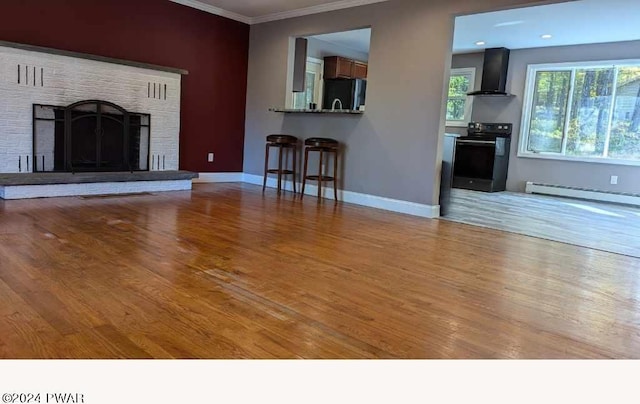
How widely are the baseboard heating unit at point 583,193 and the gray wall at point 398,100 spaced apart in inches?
140

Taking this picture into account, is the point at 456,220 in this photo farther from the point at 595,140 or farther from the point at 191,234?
the point at 595,140

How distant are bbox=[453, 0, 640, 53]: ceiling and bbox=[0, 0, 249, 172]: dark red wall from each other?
3.16m

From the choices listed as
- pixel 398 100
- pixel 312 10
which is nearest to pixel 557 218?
pixel 398 100

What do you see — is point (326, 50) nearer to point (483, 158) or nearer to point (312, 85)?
point (312, 85)

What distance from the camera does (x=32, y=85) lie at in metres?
4.64

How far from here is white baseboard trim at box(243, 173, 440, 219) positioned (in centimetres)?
479

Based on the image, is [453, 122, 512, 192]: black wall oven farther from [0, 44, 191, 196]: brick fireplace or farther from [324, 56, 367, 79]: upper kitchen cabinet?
[0, 44, 191, 196]: brick fireplace

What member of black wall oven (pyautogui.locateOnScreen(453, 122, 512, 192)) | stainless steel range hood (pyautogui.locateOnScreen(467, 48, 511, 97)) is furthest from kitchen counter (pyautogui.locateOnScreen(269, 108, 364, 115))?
stainless steel range hood (pyautogui.locateOnScreen(467, 48, 511, 97))

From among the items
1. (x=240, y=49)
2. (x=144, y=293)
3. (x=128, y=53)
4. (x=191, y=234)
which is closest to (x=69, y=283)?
(x=144, y=293)

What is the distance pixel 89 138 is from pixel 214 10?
2.45m

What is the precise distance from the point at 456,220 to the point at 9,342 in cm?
390

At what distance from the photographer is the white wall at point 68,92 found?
14.9 feet

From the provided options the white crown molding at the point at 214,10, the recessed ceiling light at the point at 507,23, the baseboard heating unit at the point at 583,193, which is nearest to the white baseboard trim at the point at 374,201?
the white crown molding at the point at 214,10

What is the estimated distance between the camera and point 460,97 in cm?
842
